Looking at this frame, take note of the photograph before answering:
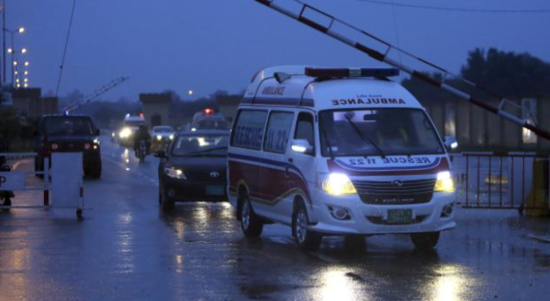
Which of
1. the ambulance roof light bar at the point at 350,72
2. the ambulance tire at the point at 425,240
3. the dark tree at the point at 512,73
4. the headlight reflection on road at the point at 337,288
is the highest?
the dark tree at the point at 512,73

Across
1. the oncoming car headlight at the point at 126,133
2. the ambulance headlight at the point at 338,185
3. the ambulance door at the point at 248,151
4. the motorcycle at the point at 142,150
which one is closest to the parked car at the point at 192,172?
the ambulance door at the point at 248,151

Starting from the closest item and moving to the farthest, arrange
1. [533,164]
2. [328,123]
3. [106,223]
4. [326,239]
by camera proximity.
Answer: [328,123], [326,239], [106,223], [533,164]

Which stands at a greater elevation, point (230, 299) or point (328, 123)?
point (328, 123)

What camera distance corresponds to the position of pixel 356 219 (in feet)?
43.5

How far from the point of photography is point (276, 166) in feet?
48.9

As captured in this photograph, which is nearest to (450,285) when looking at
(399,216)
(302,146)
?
(399,216)

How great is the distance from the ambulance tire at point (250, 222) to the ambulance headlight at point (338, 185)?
2606mm

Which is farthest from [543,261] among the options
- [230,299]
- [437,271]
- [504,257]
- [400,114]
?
[230,299]

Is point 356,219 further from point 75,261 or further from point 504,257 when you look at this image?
point 75,261

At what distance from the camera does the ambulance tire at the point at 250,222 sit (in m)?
15.9

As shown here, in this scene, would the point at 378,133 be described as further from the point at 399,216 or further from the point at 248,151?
the point at 248,151

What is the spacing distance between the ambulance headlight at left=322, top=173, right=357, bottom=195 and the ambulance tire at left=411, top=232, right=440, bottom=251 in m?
1.32

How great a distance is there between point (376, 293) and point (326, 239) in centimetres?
509

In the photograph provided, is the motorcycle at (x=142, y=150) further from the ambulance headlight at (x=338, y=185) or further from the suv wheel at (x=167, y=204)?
the ambulance headlight at (x=338, y=185)
